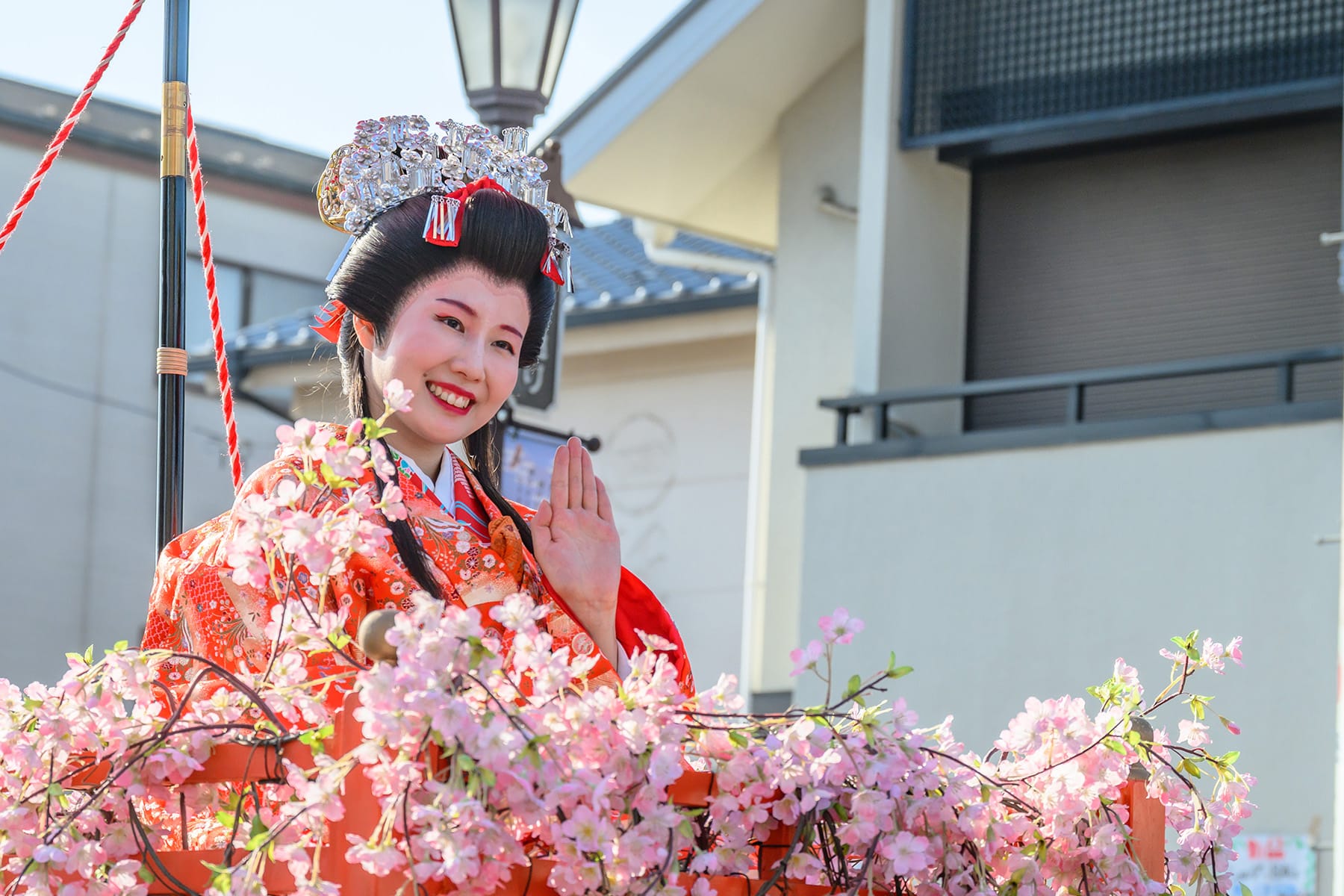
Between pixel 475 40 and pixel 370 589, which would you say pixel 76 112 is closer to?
pixel 370 589

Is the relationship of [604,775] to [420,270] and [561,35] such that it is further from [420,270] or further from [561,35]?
[561,35]

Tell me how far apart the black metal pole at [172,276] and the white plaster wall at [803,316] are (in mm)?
6664

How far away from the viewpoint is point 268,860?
2.19 metres

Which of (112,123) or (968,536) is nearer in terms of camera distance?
(968,536)

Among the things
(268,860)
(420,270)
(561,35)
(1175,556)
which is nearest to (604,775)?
(268,860)

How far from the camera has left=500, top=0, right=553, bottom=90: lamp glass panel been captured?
5855mm

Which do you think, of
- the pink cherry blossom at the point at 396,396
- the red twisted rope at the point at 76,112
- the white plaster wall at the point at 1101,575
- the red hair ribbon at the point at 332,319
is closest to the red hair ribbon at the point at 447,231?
the red hair ribbon at the point at 332,319

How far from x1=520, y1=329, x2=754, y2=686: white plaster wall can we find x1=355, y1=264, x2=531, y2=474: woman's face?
34.5 feet

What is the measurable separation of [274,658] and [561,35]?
3.94 m

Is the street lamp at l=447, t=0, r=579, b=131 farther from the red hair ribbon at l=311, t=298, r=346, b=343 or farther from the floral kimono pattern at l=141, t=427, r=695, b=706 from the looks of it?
the floral kimono pattern at l=141, t=427, r=695, b=706

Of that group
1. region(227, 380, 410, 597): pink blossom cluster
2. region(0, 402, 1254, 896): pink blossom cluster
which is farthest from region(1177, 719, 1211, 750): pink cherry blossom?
region(227, 380, 410, 597): pink blossom cluster

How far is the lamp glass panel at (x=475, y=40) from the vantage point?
5863mm

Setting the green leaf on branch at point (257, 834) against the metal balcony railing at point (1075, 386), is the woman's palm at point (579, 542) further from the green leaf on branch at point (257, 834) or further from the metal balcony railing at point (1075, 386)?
the metal balcony railing at point (1075, 386)

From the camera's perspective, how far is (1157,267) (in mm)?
8773
